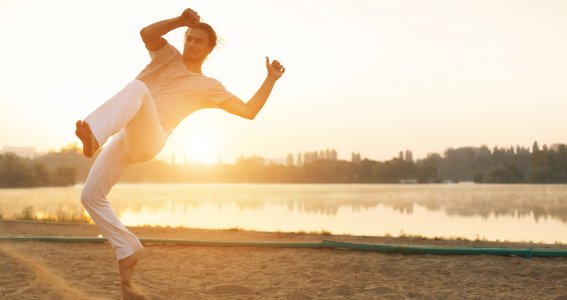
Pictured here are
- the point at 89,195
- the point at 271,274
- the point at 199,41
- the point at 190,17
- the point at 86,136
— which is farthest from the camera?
the point at 271,274

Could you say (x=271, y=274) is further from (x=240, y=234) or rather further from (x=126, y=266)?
(x=240, y=234)

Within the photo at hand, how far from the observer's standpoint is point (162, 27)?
4.09 m

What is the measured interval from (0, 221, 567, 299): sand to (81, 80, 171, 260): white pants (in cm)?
87

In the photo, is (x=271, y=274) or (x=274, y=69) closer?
(x=274, y=69)

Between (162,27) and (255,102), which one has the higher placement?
(162,27)

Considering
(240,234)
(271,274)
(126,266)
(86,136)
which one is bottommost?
(271,274)

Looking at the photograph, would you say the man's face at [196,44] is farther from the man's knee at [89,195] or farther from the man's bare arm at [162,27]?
the man's knee at [89,195]

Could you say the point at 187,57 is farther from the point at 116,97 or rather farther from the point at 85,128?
the point at 85,128

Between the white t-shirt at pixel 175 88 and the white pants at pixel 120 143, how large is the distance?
192 millimetres

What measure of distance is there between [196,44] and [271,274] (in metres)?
2.86

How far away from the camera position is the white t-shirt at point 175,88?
4203 millimetres

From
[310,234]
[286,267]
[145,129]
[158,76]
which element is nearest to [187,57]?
[158,76]

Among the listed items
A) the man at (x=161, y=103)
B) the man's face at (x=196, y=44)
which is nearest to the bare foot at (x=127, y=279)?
the man at (x=161, y=103)

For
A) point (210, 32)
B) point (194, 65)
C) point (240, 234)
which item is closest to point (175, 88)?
point (194, 65)
